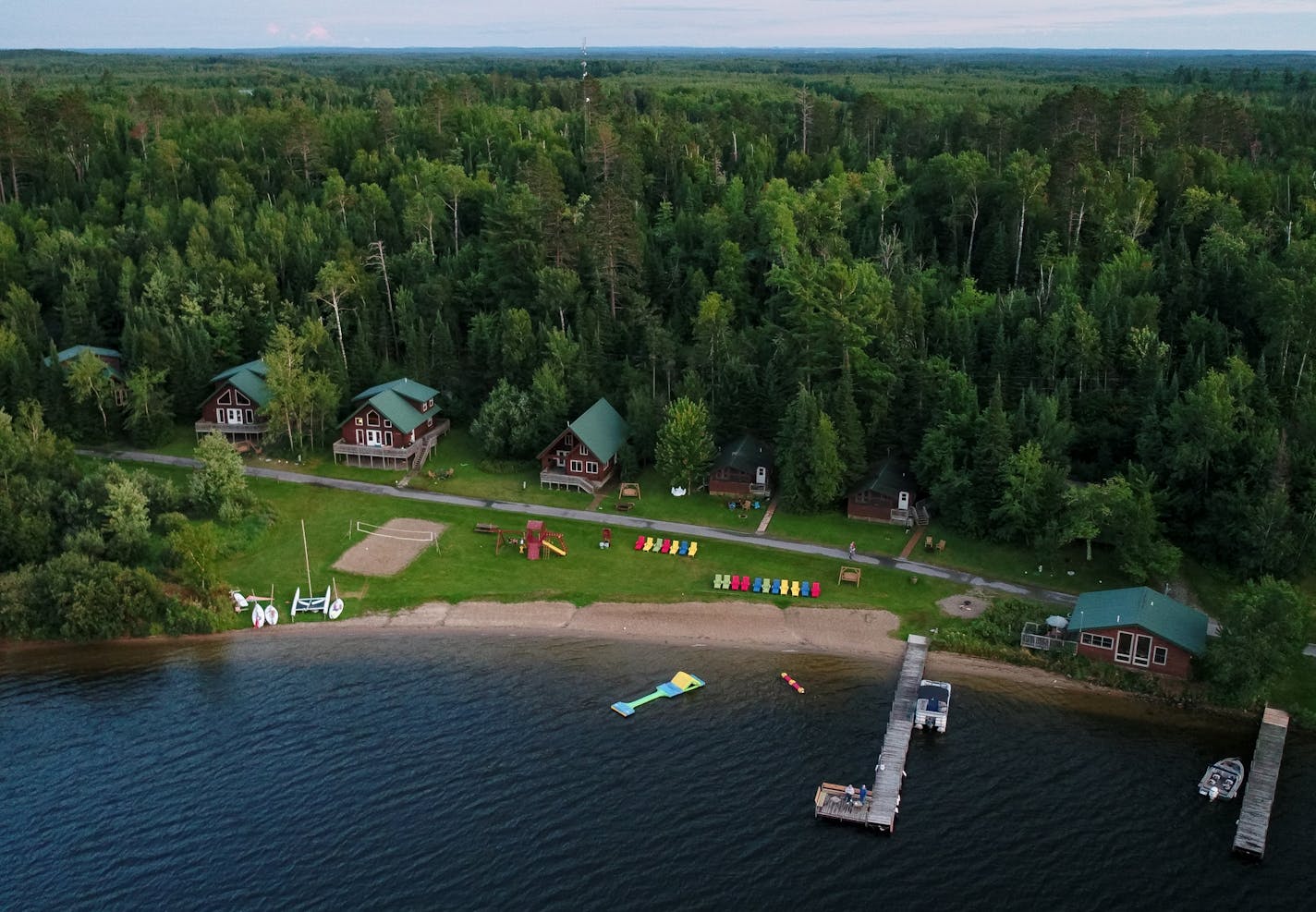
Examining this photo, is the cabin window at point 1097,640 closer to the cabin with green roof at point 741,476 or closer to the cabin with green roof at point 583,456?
the cabin with green roof at point 741,476

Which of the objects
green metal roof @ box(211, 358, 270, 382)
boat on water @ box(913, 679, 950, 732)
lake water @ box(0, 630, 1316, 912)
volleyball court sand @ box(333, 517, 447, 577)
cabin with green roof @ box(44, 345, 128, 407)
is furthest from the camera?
green metal roof @ box(211, 358, 270, 382)

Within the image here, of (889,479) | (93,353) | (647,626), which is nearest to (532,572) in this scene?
(647,626)

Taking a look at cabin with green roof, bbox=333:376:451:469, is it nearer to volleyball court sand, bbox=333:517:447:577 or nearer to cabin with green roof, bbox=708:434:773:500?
volleyball court sand, bbox=333:517:447:577

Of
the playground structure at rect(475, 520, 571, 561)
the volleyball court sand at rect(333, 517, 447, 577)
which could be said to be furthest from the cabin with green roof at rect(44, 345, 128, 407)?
the playground structure at rect(475, 520, 571, 561)

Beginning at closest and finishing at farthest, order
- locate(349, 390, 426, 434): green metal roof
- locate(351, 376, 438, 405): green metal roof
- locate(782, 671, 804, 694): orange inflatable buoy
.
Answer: locate(782, 671, 804, 694): orange inflatable buoy
locate(349, 390, 426, 434): green metal roof
locate(351, 376, 438, 405): green metal roof

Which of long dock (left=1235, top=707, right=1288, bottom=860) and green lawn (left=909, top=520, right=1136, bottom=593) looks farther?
green lawn (left=909, top=520, right=1136, bottom=593)

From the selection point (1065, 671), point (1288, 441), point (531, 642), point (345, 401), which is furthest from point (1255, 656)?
point (345, 401)

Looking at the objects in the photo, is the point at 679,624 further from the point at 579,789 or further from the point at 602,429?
the point at 602,429
